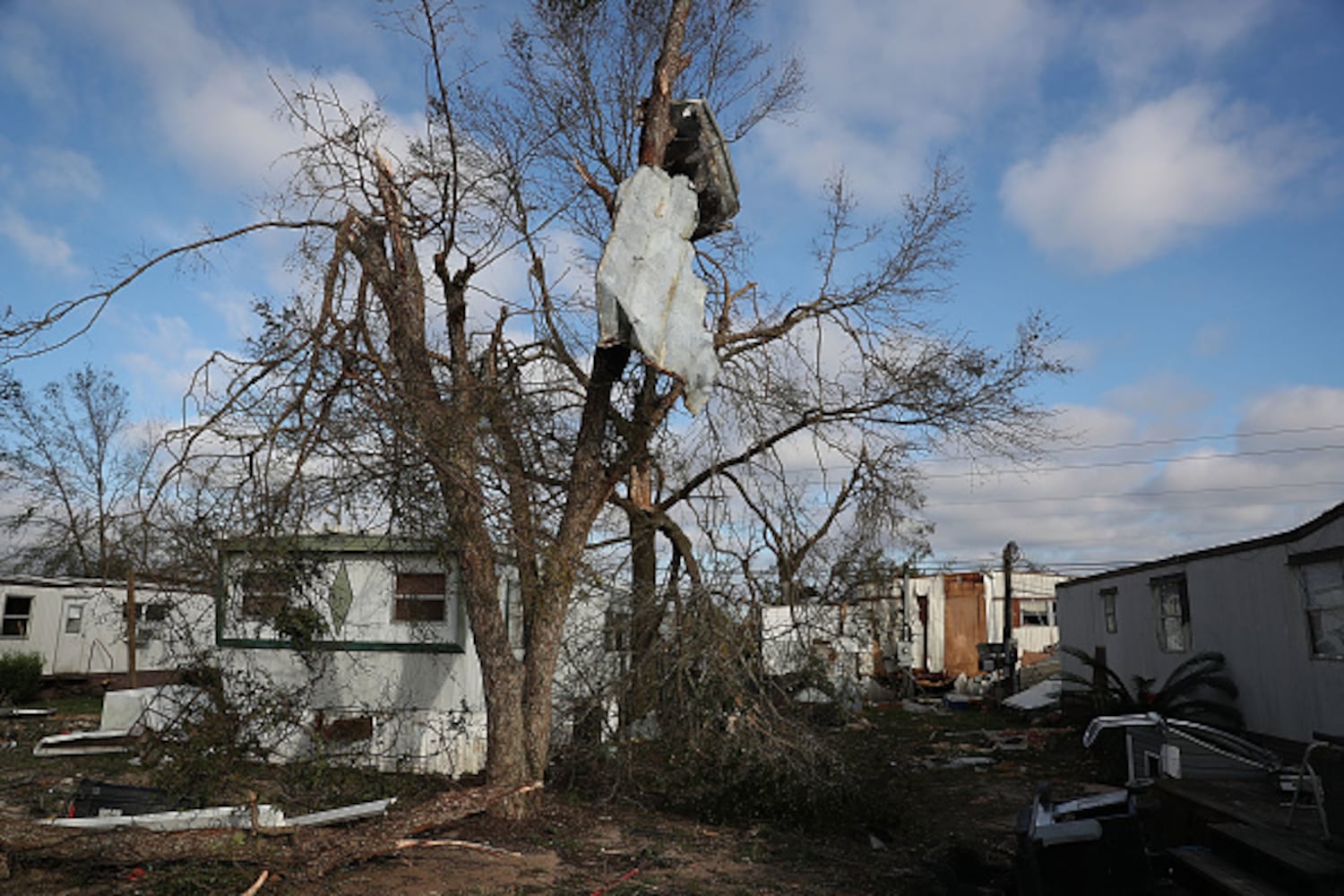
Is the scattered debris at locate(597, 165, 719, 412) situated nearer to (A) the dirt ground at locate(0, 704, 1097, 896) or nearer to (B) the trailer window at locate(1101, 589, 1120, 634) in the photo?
(A) the dirt ground at locate(0, 704, 1097, 896)

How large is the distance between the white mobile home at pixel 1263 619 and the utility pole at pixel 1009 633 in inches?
255

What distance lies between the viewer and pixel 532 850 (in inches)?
307

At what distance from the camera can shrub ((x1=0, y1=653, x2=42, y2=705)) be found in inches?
760

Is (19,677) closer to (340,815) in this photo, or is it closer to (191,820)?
(191,820)

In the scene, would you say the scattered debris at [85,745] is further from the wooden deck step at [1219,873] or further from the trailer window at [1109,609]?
the trailer window at [1109,609]

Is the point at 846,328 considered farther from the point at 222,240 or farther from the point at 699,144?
the point at 222,240

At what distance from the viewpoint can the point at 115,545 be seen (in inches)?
275

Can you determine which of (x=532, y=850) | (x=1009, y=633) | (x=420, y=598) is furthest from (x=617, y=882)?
(x=1009, y=633)

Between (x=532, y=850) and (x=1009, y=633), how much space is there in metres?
19.5

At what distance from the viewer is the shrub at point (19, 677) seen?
19297 millimetres

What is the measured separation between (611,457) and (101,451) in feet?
97.3

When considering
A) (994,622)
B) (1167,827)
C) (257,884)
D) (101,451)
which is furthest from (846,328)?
(101,451)

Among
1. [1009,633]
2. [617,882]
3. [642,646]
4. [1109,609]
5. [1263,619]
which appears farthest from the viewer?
[1009,633]

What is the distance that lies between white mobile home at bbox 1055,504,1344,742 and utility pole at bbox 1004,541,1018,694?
648 cm
